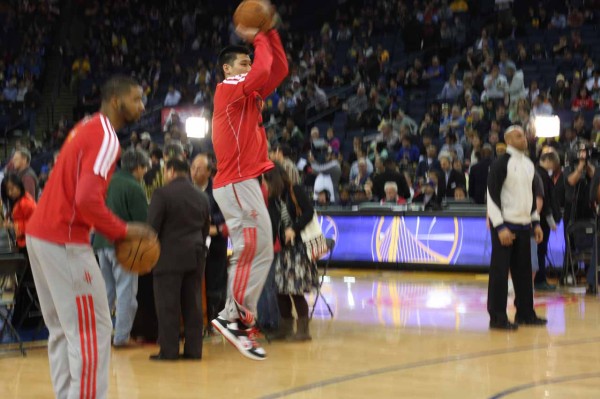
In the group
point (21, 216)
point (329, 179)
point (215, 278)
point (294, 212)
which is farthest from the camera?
point (329, 179)

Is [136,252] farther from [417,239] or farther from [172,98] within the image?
[172,98]

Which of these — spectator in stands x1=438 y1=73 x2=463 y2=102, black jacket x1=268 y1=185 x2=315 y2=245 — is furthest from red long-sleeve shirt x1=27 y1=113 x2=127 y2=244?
spectator in stands x1=438 y1=73 x2=463 y2=102

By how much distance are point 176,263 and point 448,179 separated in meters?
10.1

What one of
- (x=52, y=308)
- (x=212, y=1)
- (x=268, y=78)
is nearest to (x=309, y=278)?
(x=268, y=78)

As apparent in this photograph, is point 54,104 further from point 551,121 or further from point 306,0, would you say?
point 551,121

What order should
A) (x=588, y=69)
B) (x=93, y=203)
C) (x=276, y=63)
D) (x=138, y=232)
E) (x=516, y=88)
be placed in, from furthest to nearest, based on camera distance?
(x=588, y=69) < (x=516, y=88) < (x=276, y=63) < (x=138, y=232) < (x=93, y=203)

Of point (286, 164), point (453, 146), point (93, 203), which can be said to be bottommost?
point (93, 203)

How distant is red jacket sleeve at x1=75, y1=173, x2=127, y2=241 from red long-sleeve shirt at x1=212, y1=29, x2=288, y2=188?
89.3 inches

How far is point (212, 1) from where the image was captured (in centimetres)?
3497

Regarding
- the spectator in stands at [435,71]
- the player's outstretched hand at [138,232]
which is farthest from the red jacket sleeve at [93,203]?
the spectator in stands at [435,71]

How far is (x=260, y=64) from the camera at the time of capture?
24.2ft

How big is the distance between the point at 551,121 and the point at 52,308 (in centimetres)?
1373

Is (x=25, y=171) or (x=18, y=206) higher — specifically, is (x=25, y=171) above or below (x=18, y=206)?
above

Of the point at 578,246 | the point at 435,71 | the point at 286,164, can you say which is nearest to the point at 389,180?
the point at 578,246
